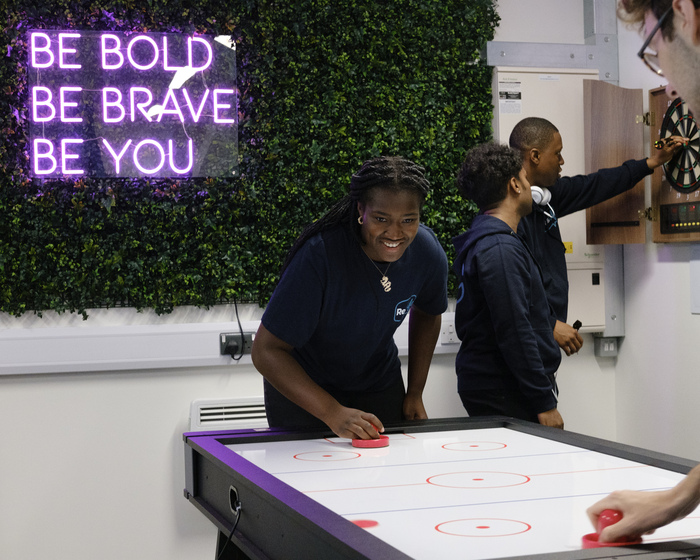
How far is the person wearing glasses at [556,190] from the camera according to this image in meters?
3.15

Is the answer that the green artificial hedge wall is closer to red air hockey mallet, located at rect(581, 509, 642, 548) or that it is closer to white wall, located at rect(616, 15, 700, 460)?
white wall, located at rect(616, 15, 700, 460)

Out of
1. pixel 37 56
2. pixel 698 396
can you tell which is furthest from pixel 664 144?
pixel 37 56

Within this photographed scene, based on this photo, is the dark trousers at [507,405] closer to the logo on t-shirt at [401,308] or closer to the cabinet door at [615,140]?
the logo on t-shirt at [401,308]

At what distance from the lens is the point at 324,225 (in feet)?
7.38

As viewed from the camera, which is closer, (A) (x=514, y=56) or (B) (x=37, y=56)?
(B) (x=37, y=56)

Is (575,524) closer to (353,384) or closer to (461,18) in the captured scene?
(353,384)

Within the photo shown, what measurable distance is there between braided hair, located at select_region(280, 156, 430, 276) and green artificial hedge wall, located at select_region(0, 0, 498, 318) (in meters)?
1.28

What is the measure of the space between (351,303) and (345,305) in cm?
2

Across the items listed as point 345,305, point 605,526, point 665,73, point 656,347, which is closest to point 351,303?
point 345,305

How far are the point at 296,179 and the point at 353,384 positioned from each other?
146 centimetres

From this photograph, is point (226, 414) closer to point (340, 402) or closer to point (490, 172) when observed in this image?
point (340, 402)

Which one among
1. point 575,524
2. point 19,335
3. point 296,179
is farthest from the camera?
point 296,179

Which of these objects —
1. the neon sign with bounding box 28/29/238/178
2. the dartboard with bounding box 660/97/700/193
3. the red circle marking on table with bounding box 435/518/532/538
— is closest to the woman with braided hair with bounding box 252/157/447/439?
the red circle marking on table with bounding box 435/518/532/538

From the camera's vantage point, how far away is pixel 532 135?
3328mm
